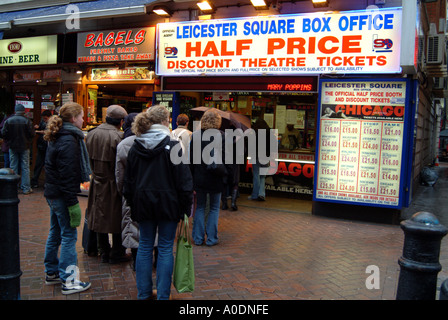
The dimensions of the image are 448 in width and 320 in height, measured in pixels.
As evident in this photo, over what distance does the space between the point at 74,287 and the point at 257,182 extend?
563 centimetres

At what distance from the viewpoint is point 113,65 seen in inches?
418

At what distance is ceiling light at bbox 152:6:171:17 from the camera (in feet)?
30.6

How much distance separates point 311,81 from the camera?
819 cm

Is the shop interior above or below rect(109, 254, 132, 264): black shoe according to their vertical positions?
above

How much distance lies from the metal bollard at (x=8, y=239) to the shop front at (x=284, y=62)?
5.76 meters

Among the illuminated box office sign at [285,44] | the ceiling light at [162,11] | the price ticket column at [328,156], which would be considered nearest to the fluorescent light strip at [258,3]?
the illuminated box office sign at [285,44]

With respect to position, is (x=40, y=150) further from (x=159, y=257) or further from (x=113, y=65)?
(x=159, y=257)

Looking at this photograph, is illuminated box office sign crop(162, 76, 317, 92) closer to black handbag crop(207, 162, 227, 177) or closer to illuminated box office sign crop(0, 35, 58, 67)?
black handbag crop(207, 162, 227, 177)

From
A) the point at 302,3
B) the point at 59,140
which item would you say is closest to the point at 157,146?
the point at 59,140

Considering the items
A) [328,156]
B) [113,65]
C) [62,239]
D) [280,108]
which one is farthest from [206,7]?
[62,239]

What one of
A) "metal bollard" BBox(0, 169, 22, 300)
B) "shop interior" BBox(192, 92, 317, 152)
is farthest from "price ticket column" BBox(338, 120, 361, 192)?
"metal bollard" BBox(0, 169, 22, 300)

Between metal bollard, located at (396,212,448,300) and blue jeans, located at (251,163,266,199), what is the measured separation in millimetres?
6285

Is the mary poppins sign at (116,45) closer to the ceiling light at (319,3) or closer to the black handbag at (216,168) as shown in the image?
the ceiling light at (319,3)

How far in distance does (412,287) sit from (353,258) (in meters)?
2.71
